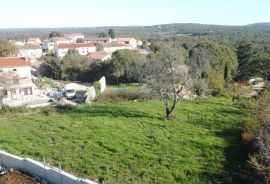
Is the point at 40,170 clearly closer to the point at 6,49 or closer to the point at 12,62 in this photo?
the point at 12,62

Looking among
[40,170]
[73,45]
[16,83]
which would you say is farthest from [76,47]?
[40,170]

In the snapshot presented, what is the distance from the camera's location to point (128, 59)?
53.6 meters

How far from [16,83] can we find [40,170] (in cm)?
2681

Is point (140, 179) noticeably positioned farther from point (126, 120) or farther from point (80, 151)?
point (126, 120)

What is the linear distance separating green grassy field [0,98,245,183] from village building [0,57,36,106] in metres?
8.80

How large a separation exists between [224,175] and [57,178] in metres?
6.96

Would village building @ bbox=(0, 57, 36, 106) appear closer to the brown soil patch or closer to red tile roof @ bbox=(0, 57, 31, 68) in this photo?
red tile roof @ bbox=(0, 57, 31, 68)

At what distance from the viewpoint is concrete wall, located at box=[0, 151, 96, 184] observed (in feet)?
39.1

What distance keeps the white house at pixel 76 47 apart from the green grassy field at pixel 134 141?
5685 centimetres

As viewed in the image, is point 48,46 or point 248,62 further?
point 48,46

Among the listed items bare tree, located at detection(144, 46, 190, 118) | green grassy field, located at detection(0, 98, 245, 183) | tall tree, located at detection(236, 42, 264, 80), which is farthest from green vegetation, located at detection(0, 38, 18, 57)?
bare tree, located at detection(144, 46, 190, 118)

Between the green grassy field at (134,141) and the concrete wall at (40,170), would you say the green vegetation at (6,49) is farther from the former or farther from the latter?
the concrete wall at (40,170)

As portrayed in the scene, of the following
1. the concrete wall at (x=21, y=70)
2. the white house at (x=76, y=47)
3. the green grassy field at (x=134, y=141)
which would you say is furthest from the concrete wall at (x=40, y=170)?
the white house at (x=76, y=47)

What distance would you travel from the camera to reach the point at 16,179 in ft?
41.2
